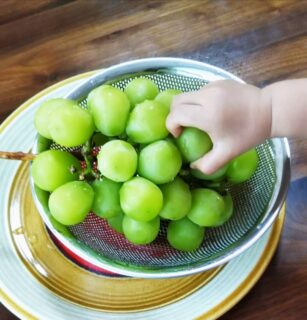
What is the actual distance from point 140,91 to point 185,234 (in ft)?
0.52

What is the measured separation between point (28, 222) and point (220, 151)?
0.88ft

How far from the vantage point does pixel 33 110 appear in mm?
729

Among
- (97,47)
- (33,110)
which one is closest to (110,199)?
(33,110)

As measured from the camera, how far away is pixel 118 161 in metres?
0.50

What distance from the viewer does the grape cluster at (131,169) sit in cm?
51

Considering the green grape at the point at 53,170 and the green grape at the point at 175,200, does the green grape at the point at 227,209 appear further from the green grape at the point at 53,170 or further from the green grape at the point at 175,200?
the green grape at the point at 53,170

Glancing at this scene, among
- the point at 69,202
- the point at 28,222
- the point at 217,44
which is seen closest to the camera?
the point at 69,202

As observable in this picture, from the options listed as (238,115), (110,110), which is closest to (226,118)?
(238,115)

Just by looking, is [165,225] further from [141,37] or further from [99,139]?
[141,37]

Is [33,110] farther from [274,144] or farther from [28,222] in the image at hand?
[274,144]

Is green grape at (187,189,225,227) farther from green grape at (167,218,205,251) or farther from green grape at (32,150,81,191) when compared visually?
green grape at (32,150,81,191)

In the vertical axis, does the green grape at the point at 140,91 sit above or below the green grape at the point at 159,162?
above

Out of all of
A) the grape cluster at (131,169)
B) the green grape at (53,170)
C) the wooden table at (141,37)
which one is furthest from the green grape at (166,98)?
the wooden table at (141,37)

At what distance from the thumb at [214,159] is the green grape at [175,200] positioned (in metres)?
0.03
